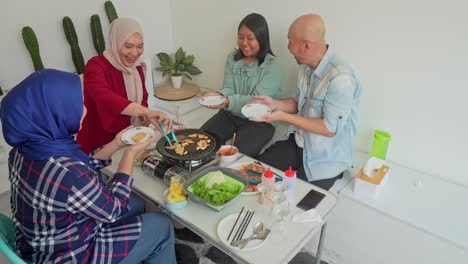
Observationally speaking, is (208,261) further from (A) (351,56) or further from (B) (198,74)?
(B) (198,74)

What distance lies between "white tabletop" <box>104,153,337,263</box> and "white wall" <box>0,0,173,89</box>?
1466 millimetres

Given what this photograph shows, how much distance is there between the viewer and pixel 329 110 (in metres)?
1.72

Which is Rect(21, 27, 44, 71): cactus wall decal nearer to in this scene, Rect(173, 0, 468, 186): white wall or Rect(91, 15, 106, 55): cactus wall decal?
Rect(91, 15, 106, 55): cactus wall decal

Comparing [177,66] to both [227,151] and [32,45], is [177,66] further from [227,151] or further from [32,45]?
[227,151]

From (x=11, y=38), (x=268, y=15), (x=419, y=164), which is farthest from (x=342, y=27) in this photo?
(x=11, y=38)

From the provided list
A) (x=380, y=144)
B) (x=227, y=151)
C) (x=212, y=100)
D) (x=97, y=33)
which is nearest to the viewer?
(x=227, y=151)

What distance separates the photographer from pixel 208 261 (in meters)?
1.86

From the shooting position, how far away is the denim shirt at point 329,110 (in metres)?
1.70

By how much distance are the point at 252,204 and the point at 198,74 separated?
201cm

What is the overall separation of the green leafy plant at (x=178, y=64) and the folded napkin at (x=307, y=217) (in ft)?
6.64

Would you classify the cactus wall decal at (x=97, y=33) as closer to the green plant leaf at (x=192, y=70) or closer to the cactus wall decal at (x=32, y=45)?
the cactus wall decal at (x=32, y=45)

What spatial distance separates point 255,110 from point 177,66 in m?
1.34

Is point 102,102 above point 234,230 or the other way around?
above

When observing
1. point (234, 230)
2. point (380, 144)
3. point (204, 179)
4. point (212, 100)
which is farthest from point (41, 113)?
point (380, 144)
